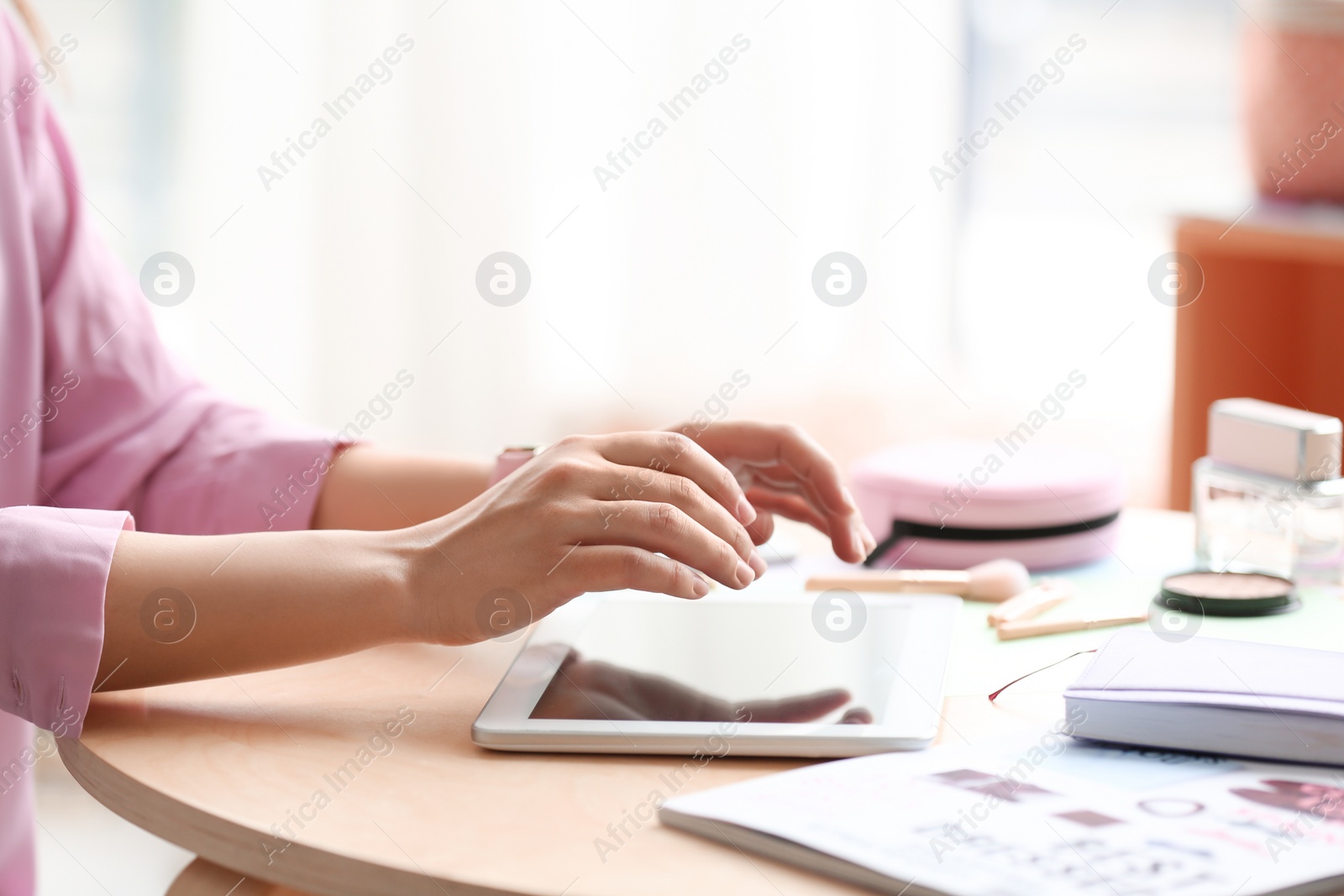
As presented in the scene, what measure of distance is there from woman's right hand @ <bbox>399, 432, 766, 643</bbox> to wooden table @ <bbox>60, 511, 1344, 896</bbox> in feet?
0.22

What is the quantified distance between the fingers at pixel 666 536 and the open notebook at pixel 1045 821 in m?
0.13

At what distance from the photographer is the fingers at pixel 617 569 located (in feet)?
2.28

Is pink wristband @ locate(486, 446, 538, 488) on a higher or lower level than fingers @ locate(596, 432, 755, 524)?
lower

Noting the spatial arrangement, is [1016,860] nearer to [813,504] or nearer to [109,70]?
[813,504]

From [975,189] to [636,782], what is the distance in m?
1.99

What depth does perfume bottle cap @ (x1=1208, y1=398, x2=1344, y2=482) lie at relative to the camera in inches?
36.6

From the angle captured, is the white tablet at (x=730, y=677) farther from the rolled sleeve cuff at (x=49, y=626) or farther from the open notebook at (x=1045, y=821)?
the rolled sleeve cuff at (x=49, y=626)

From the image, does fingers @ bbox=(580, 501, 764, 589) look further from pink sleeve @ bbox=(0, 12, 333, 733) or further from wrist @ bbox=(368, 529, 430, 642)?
pink sleeve @ bbox=(0, 12, 333, 733)

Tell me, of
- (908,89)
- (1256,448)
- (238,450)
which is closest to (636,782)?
(238,450)

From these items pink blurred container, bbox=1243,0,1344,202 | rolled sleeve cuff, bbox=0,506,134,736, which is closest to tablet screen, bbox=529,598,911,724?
rolled sleeve cuff, bbox=0,506,134,736

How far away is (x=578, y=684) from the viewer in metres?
0.74

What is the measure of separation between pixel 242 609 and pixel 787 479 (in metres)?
0.41

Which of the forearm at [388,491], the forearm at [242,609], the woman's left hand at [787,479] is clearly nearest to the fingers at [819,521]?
the woman's left hand at [787,479]

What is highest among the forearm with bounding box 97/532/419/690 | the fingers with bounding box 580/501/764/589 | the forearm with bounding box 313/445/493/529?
the fingers with bounding box 580/501/764/589
